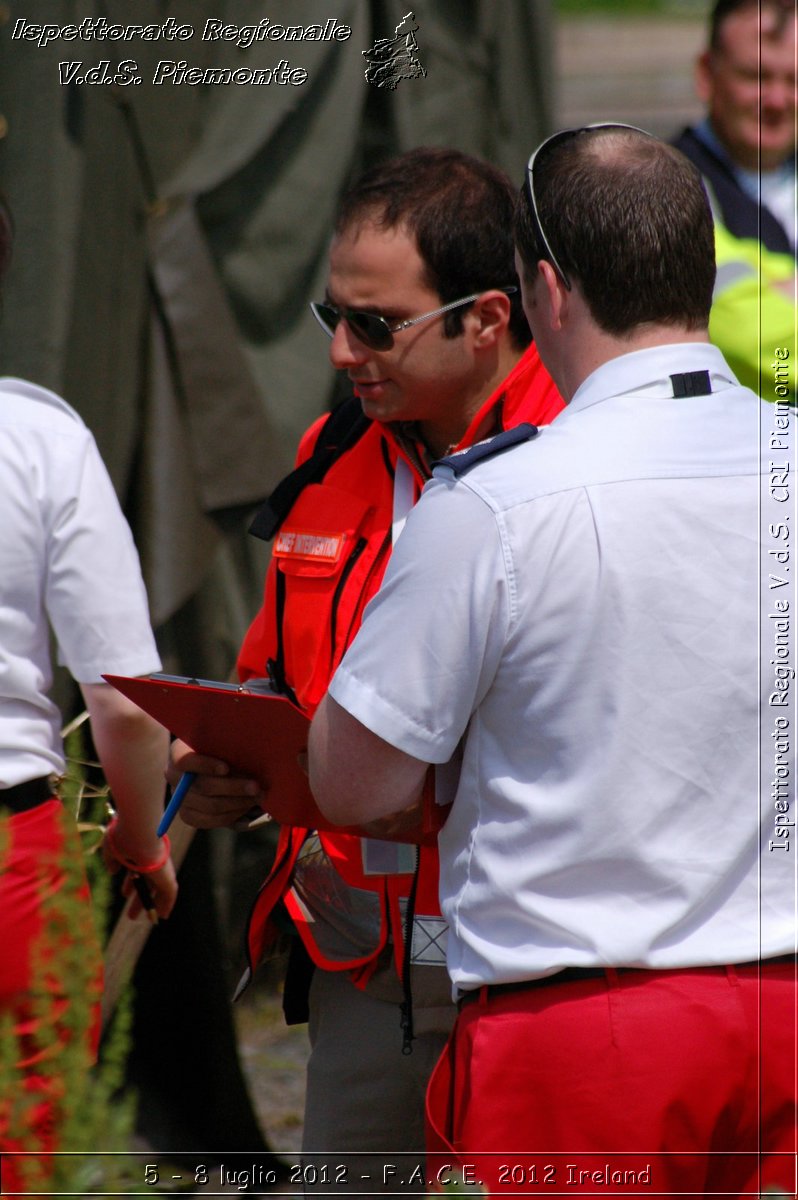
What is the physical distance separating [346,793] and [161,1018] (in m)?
2.35

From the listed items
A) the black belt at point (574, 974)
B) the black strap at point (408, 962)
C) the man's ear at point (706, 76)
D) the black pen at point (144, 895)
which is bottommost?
the black pen at point (144, 895)

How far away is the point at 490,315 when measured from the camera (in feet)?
7.89

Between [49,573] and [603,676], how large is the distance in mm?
1066

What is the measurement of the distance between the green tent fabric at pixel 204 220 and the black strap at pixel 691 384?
2.01 metres

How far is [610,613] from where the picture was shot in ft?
5.34

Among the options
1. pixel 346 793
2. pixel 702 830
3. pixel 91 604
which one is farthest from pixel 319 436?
pixel 702 830

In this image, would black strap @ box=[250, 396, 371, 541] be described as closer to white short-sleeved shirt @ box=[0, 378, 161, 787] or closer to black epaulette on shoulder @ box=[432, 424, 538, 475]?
white short-sleeved shirt @ box=[0, 378, 161, 787]

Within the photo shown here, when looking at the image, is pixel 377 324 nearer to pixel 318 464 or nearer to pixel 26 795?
pixel 318 464

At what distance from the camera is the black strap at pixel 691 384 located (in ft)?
5.59

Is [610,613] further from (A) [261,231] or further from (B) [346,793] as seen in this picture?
(A) [261,231]

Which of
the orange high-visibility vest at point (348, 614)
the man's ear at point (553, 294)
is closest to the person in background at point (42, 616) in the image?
the orange high-visibility vest at point (348, 614)

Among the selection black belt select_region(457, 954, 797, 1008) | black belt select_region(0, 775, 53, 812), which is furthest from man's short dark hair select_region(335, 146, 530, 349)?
black belt select_region(457, 954, 797, 1008)

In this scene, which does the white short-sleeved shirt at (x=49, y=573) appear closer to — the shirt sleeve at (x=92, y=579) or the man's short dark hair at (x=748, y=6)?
the shirt sleeve at (x=92, y=579)

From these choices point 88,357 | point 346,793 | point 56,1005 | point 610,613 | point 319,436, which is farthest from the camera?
point 88,357
